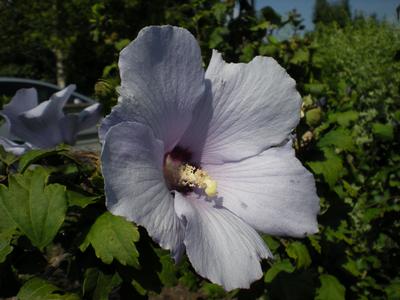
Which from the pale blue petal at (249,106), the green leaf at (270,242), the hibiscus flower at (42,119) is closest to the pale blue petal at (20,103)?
the hibiscus flower at (42,119)

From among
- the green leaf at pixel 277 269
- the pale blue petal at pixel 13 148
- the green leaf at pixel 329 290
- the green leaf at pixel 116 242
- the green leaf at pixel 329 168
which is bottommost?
the green leaf at pixel 329 290

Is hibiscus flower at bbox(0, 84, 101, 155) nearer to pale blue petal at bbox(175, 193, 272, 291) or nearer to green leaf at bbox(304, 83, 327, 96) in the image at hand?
pale blue petal at bbox(175, 193, 272, 291)

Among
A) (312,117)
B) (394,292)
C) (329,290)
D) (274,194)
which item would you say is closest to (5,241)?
(274,194)

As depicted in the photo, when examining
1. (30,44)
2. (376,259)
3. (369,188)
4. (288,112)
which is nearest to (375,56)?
(369,188)

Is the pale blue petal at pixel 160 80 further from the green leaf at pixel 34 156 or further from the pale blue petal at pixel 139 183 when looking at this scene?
the green leaf at pixel 34 156

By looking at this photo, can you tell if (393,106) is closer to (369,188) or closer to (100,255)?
(369,188)

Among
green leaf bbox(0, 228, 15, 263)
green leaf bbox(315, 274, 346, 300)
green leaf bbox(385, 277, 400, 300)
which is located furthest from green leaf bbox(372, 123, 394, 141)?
green leaf bbox(0, 228, 15, 263)
